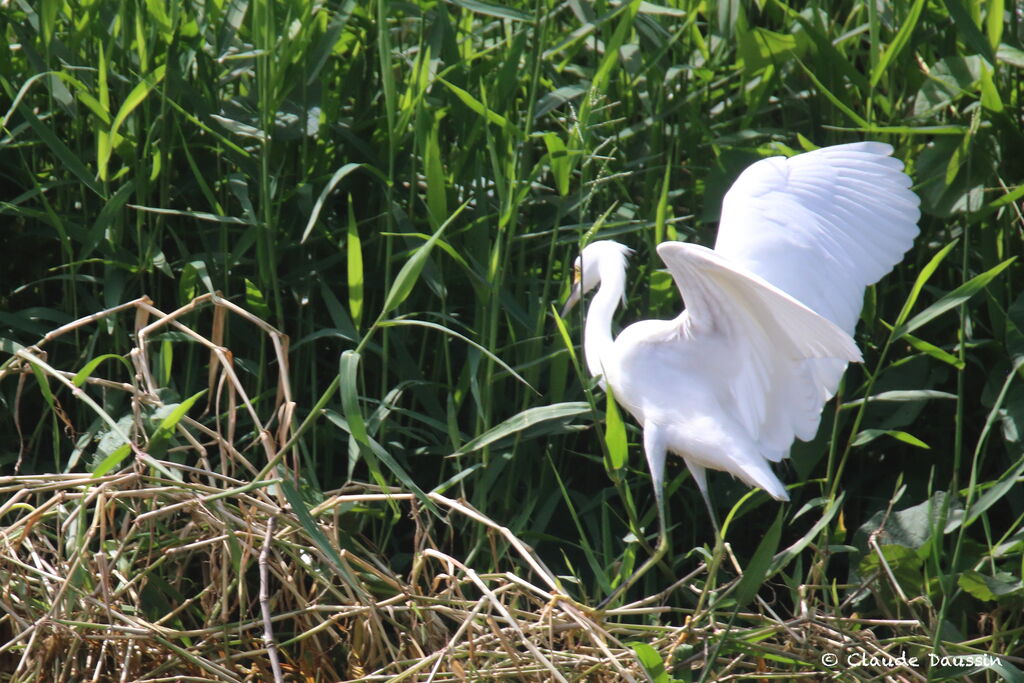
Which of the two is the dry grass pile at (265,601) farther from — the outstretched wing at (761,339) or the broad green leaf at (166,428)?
the outstretched wing at (761,339)

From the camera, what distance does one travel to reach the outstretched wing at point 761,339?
5.58ft

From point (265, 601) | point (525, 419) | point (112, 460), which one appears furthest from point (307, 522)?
point (525, 419)

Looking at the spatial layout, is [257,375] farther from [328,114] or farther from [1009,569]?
[1009,569]

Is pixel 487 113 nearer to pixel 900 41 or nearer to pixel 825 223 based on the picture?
pixel 825 223

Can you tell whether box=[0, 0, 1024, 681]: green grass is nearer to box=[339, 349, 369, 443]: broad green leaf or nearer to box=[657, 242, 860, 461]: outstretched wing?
box=[657, 242, 860, 461]: outstretched wing

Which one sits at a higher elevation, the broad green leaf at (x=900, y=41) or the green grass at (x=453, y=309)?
the broad green leaf at (x=900, y=41)

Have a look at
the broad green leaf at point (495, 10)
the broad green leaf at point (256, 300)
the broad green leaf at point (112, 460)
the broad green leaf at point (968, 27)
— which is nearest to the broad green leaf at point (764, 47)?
the broad green leaf at point (968, 27)

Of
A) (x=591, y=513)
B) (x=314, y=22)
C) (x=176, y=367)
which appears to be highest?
(x=314, y=22)

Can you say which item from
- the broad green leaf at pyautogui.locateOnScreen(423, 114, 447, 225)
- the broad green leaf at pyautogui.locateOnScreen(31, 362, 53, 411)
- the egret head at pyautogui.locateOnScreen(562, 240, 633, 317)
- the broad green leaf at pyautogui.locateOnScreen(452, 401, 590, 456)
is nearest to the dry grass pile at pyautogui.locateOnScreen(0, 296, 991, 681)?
the broad green leaf at pyautogui.locateOnScreen(31, 362, 53, 411)

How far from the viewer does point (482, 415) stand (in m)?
2.15

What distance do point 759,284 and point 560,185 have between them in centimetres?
57

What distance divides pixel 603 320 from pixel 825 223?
402 millimetres

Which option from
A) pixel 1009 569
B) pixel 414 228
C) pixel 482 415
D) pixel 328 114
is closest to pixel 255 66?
pixel 328 114

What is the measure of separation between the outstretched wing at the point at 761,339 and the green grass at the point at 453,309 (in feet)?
0.43
